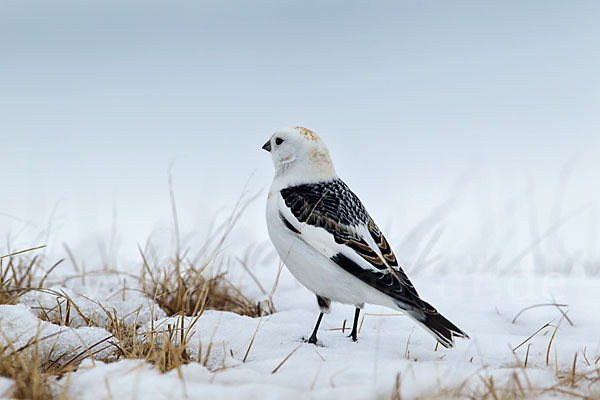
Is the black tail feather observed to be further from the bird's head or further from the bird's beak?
the bird's beak

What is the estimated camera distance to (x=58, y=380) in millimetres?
Result: 2471

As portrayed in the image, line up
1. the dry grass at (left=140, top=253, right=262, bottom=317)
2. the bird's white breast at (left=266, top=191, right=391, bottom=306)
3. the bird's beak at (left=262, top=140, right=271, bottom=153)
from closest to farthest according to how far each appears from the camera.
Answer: the bird's white breast at (left=266, top=191, right=391, bottom=306), the bird's beak at (left=262, top=140, right=271, bottom=153), the dry grass at (left=140, top=253, right=262, bottom=317)

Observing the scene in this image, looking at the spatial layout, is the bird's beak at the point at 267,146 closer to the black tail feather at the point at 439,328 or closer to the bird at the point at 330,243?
the bird at the point at 330,243

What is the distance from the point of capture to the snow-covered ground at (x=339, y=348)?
228 cm

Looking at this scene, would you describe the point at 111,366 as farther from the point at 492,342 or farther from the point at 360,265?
the point at 492,342

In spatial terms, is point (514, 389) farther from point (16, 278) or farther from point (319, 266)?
point (16, 278)

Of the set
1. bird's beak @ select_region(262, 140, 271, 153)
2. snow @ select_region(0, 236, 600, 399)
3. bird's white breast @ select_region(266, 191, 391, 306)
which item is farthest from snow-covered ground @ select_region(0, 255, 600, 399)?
bird's beak @ select_region(262, 140, 271, 153)

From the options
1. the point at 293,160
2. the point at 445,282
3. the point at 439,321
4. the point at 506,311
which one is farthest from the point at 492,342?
the point at 445,282

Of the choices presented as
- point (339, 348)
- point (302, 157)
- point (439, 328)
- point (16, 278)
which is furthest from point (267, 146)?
point (16, 278)

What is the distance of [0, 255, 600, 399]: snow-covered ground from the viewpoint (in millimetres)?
2283

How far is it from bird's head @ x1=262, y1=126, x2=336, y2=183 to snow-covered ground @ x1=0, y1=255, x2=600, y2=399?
977 mm

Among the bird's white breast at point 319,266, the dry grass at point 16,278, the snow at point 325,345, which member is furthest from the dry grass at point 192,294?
the bird's white breast at point 319,266

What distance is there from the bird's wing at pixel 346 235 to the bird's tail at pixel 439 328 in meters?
0.04

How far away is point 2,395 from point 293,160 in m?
2.15
